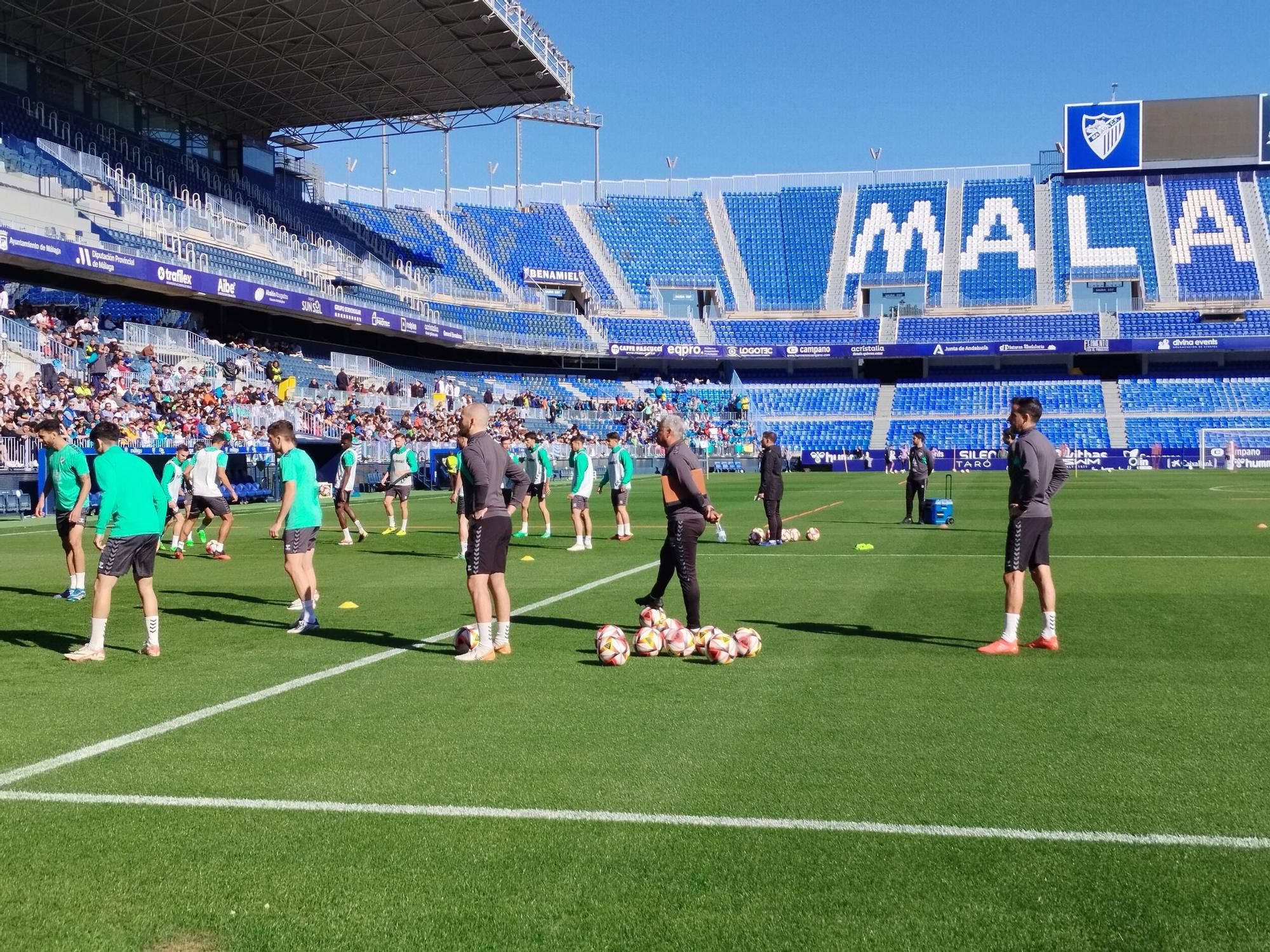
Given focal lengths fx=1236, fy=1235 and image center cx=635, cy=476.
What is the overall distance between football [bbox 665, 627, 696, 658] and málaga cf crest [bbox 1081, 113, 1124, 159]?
267ft

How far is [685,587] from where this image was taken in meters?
10.9

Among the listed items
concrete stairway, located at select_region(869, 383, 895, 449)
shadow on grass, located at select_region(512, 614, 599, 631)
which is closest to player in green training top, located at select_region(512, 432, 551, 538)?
shadow on grass, located at select_region(512, 614, 599, 631)

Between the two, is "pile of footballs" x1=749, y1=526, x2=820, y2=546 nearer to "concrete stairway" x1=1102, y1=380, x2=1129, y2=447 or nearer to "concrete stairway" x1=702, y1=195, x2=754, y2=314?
"concrete stairway" x1=1102, y1=380, x2=1129, y2=447

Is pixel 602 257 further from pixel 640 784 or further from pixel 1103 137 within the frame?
pixel 640 784

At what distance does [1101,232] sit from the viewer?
7925 centimetres

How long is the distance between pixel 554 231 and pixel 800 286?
16.7 metres

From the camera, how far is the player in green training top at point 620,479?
22062mm

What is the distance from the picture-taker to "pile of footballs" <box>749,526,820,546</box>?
71.2 ft

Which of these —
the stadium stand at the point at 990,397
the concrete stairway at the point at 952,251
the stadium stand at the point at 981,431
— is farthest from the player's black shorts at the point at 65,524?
the concrete stairway at the point at 952,251

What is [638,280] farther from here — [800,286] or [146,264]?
[146,264]

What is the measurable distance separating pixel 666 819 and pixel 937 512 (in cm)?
2135

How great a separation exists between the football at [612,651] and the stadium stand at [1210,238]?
246ft

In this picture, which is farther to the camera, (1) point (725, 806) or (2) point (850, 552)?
(2) point (850, 552)

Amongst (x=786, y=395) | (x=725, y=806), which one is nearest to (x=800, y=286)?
(x=786, y=395)
